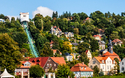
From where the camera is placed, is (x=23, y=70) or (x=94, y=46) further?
(x=94, y=46)

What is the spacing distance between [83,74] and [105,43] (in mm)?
64480

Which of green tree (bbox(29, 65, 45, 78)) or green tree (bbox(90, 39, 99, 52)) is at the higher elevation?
green tree (bbox(90, 39, 99, 52))

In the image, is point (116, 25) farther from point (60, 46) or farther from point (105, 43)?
point (60, 46)

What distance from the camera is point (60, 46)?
116 metres

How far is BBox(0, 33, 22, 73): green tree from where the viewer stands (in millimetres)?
57875

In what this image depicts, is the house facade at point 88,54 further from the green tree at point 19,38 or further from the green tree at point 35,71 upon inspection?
the green tree at point 35,71

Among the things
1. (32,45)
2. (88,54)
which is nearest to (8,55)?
(32,45)

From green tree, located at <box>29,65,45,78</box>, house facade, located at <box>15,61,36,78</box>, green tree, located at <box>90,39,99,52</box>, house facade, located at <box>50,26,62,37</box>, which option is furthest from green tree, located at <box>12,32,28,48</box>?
green tree, located at <box>29,65,45,78</box>

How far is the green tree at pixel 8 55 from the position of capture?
190 ft

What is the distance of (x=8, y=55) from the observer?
193 feet

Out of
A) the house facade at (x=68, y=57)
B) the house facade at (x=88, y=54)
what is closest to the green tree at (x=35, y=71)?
the house facade at (x=68, y=57)

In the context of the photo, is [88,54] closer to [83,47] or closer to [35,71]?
[83,47]

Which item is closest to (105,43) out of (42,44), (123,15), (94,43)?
(94,43)

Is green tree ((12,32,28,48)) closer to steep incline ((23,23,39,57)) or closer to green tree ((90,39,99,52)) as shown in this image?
steep incline ((23,23,39,57))
